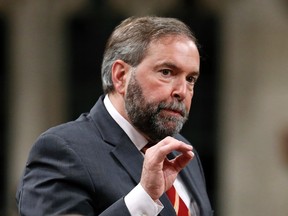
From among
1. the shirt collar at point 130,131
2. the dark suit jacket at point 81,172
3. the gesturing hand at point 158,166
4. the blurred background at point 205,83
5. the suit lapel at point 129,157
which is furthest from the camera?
the blurred background at point 205,83

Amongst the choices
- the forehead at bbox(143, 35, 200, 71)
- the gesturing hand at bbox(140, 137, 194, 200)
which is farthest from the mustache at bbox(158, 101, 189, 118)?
the gesturing hand at bbox(140, 137, 194, 200)

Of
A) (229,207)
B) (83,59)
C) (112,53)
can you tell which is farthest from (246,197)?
(112,53)

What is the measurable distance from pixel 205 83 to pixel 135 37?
18.8ft

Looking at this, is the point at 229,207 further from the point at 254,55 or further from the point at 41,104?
the point at 41,104

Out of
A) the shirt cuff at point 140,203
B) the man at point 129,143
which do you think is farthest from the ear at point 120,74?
the shirt cuff at point 140,203

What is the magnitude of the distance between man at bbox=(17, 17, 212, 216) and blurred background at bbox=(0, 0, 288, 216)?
5.36 meters

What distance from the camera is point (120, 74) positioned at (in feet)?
11.6

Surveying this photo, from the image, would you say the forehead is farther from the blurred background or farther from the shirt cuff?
the blurred background

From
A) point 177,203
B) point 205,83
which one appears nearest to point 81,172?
point 177,203

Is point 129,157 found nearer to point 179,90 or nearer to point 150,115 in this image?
point 150,115

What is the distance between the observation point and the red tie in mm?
3445

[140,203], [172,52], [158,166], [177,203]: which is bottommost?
[177,203]

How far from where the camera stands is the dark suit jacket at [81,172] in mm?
3234

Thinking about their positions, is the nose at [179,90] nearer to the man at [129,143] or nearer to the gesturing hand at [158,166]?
the man at [129,143]
